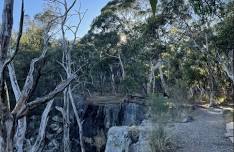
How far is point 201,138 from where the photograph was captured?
12.2 metres

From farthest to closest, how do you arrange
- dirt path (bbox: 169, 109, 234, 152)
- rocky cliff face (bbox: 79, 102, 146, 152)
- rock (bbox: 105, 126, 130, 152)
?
rocky cliff face (bbox: 79, 102, 146, 152), rock (bbox: 105, 126, 130, 152), dirt path (bbox: 169, 109, 234, 152)

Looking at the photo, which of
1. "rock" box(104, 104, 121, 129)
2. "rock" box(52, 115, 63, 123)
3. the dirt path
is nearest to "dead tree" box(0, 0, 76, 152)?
the dirt path

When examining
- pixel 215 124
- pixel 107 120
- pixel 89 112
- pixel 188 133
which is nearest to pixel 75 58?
pixel 89 112

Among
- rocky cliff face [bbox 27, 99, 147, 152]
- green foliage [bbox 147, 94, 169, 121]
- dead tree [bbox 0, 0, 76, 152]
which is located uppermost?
dead tree [bbox 0, 0, 76, 152]

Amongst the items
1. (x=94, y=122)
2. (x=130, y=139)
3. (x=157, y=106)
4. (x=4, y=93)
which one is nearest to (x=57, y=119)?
(x=94, y=122)

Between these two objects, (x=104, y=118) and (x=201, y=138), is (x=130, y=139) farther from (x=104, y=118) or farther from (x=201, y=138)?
(x=104, y=118)

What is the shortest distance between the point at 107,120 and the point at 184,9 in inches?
368

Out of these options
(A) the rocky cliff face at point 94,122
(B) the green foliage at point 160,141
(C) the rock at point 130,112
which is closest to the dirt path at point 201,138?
(B) the green foliage at point 160,141

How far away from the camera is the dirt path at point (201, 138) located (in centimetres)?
1071

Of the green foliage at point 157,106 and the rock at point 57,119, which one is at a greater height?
the green foliage at point 157,106

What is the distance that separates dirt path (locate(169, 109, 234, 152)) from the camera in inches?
422

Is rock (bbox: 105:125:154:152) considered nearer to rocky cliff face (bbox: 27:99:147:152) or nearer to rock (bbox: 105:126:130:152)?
rock (bbox: 105:126:130:152)

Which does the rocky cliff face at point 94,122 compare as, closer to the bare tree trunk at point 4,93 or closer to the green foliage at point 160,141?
the green foliage at point 160,141

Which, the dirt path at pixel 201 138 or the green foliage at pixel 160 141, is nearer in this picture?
the green foliage at pixel 160 141
